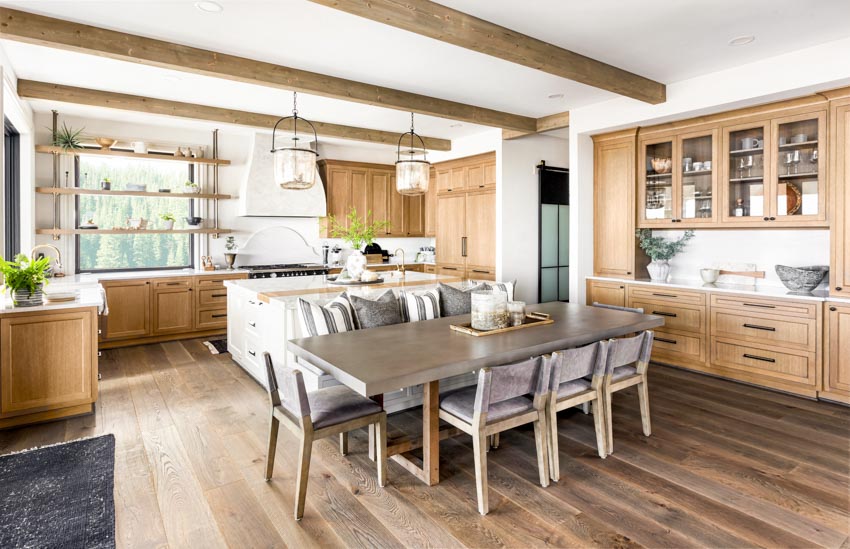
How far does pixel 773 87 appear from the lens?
13.1 ft

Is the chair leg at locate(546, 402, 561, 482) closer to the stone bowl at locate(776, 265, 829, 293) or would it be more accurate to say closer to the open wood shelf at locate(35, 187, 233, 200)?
the stone bowl at locate(776, 265, 829, 293)

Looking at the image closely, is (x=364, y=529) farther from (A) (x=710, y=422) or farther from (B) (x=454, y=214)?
(B) (x=454, y=214)

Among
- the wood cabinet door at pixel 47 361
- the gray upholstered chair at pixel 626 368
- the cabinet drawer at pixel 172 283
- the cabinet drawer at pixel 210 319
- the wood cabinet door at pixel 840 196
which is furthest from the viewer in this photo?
the cabinet drawer at pixel 210 319

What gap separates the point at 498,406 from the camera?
2574 mm

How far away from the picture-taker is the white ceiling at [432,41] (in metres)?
3.16

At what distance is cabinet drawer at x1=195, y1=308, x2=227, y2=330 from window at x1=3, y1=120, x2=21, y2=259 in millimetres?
1949

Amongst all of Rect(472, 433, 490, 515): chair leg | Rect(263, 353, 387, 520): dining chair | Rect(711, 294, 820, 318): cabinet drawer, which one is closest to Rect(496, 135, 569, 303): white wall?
Rect(711, 294, 820, 318): cabinet drawer

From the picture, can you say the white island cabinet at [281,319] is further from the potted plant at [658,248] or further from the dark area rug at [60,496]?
the potted plant at [658,248]


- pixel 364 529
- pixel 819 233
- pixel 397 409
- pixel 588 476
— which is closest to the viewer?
pixel 364 529

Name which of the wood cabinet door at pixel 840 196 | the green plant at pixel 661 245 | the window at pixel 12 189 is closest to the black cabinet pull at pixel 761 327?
the wood cabinet door at pixel 840 196

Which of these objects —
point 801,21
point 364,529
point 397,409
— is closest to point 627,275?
point 801,21

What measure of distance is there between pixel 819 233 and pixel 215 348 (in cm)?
617

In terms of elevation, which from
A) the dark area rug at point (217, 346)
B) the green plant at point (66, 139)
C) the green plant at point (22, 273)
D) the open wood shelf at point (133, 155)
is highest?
the green plant at point (66, 139)

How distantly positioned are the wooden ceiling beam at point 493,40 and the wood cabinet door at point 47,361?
9.38 feet
